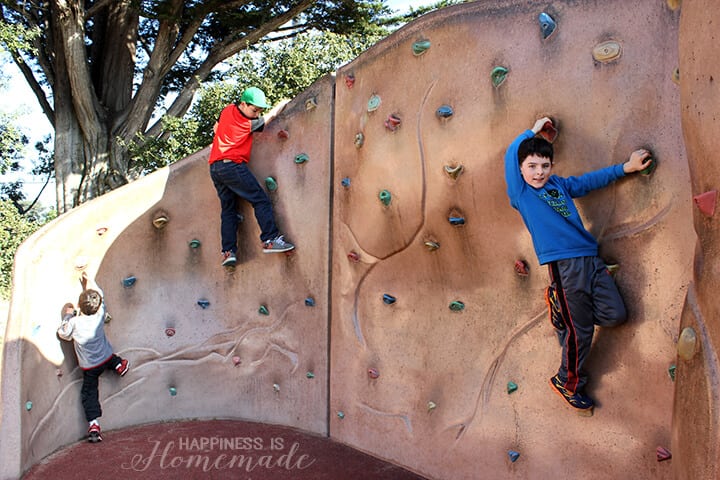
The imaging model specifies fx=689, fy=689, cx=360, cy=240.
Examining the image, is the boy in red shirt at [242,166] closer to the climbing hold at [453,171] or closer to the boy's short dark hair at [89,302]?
the boy's short dark hair at [89,302]

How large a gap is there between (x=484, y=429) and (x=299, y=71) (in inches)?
231

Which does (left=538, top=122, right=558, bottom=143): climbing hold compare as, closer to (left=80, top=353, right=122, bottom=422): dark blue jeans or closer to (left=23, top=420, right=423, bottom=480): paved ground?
(left=23, top=420, right=423, bottom=480): paved ground

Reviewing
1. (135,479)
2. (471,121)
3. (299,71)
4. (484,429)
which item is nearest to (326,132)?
(471,121)

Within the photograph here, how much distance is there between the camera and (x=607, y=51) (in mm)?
3367

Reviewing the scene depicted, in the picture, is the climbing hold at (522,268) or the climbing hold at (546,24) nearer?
the climbing hold at (546,24)

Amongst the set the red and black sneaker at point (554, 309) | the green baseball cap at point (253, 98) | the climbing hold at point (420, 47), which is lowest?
the red and black sneaker at point (554, 309)

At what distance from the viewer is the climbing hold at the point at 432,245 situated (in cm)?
429

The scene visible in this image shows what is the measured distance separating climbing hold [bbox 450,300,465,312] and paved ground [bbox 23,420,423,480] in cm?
114

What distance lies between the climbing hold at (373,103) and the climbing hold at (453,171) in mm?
803

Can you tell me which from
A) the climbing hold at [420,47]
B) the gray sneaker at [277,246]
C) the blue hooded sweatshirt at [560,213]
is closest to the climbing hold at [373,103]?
the climbing hold at [420,47]

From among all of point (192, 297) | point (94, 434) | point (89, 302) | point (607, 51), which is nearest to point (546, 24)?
point (607, 51)

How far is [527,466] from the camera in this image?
12.5ft

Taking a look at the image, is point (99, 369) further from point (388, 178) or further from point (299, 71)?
point (299, 71)

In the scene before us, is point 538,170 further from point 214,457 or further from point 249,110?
point 214,457
